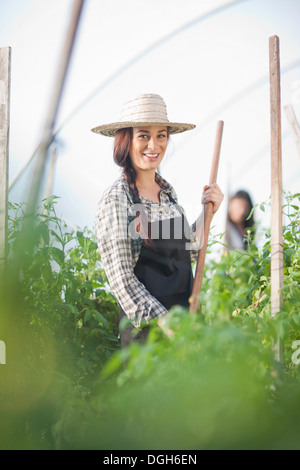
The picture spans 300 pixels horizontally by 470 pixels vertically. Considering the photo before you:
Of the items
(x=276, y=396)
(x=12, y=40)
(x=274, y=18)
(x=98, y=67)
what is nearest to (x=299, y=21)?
(x=274, y=18)

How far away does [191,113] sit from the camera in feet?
11.3

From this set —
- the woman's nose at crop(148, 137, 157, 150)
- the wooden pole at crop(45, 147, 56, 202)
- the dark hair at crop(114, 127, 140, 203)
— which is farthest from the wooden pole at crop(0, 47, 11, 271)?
the wooden pole at crop(45, 147, 56, 202)

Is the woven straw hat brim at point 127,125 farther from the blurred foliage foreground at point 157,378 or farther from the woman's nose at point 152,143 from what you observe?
the blurred foliage foreground at point 157,378

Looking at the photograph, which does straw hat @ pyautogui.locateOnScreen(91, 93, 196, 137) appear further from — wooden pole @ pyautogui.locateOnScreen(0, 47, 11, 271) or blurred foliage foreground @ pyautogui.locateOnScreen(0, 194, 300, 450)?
blurred foliage foreground @ pyautogui.locateOnScreen(0, 194, 300, 450)

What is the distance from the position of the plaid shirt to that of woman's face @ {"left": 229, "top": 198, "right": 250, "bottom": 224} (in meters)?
3.00

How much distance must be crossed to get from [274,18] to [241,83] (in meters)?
0.98

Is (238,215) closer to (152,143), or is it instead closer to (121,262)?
(152,143)

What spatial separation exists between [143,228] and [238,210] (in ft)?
10.2

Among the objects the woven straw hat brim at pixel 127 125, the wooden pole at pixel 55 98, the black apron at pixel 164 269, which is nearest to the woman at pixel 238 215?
the woven straw hat brim at pixel 127 125

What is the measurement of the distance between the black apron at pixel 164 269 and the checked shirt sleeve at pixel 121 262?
0.08m

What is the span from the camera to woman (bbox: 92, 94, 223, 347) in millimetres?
1708

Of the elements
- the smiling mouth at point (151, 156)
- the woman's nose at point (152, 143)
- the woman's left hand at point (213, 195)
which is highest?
the woman's nose at point (152, 143)

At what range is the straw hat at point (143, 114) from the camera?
187cm

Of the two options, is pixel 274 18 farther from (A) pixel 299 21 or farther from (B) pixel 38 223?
(B) pixel 38 223
